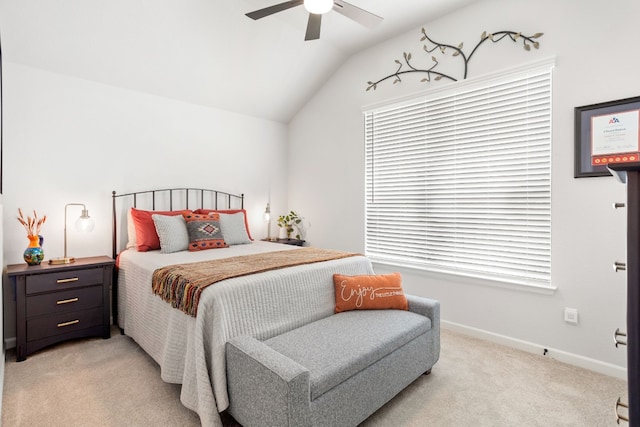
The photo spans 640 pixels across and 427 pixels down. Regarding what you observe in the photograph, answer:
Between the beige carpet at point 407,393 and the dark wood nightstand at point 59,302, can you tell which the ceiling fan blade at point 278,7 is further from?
the beige carpet at point 407,393

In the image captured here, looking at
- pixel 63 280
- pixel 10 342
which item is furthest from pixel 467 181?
pixel 10 342

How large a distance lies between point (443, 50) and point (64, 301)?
156 inches

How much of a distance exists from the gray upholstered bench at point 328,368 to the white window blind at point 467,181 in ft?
3.79

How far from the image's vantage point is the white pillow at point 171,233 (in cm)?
304

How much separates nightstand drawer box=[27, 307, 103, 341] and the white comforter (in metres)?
0.34

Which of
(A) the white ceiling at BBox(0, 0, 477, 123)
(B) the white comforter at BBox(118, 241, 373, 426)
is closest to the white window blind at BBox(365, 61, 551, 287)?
(A) the white ceiling at BBox(0, 0, 477, 123)

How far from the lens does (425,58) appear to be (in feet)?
10.9

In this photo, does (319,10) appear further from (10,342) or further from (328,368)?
(10,342)

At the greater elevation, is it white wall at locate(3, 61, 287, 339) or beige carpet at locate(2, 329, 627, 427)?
white wall at locate(3, 61, 287, 339)

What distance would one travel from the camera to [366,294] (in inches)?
92.4

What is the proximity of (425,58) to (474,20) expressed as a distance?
0.51 metres

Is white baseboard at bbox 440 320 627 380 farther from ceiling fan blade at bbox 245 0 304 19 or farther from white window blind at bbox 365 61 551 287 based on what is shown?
ceiling fan blade at bbox 245 0 304 19

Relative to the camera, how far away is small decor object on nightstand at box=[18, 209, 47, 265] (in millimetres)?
2684

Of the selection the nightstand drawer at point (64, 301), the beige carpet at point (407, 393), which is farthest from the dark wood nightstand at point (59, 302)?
the beige carpet at point (407, 393)
